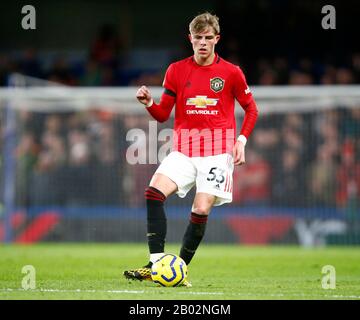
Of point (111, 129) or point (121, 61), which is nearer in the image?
point (111, 129)

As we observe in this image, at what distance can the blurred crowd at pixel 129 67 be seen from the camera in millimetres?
20125

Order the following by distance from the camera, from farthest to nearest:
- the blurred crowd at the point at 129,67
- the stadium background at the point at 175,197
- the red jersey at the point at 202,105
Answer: the blurred crowd at the point at 129,67
the stadium background at the point at 175,197
the red jersey at the point at 202,105

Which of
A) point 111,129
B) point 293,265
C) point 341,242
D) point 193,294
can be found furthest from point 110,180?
point 193,294

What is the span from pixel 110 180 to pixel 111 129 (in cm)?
97

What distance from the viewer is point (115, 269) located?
421 inches

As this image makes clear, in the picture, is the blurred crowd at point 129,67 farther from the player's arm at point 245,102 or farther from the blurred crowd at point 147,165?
the player's arm at point 245,102

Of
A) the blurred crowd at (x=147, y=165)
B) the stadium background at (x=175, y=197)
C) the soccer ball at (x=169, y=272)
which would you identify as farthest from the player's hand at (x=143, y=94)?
the stadium background at (x=175, y=197)

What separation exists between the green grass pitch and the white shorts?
2.84ft

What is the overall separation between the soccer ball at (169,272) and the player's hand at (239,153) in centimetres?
104

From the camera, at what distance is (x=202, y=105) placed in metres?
9.06

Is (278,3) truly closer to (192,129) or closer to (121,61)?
(121,61)

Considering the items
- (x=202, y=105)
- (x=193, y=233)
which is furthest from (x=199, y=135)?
(x=193, y=233)

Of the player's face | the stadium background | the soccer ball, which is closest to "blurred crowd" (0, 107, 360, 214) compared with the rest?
the stadium background

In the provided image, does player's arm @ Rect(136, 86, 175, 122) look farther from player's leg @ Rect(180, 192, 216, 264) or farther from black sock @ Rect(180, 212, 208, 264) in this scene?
black sock @ Rect(180, 212, 208, 264)
